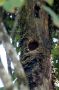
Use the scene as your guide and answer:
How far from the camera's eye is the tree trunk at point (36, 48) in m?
2.08

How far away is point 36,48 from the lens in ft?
7.00

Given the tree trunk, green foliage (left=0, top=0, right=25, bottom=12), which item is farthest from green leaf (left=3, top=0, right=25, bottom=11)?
the tree trunk

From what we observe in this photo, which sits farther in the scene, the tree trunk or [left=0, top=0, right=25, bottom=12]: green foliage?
the tree trunk

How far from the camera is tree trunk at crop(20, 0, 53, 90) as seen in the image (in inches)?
81.9

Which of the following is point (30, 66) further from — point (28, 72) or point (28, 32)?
point (28, 32)

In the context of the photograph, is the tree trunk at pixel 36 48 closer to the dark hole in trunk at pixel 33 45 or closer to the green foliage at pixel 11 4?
the dark hole in trunk at pixel 33 45

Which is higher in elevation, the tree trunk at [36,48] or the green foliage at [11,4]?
the green foliage at [11,4]

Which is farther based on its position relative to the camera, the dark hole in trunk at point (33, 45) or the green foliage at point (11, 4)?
the dark hole in trunk at point (33, 45)

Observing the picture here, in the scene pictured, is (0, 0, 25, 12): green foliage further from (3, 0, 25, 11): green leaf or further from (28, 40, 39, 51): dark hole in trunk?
(28, 40, 39, 51): dark hole in trunk

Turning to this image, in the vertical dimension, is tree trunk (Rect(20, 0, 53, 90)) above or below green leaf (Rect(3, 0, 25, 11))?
below

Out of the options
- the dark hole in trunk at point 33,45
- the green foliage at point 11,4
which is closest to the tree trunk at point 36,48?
the dark hole in trunk at point 33,45

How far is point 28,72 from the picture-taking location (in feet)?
6.97

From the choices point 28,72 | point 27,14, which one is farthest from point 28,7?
point 28,72

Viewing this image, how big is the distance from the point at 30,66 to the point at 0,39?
1.22m
